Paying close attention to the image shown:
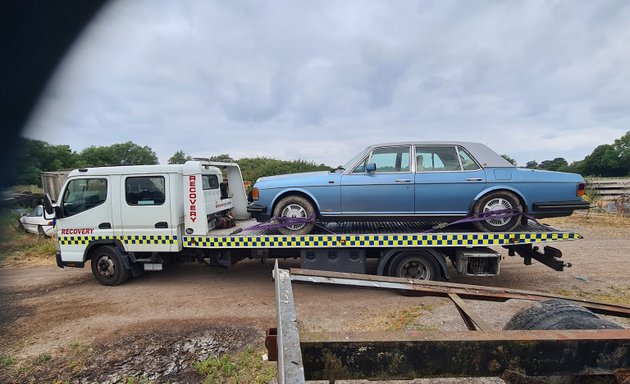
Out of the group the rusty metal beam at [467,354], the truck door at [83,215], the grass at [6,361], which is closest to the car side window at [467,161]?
the rusty metal beam at [467,354]

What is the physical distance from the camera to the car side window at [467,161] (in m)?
5.67

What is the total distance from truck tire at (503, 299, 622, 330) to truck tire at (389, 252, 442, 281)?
3128 millimetres

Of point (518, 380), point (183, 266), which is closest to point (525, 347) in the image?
point (518, 380)

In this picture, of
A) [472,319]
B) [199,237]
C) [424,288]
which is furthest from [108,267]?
[472,319]

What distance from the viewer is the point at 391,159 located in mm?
5848

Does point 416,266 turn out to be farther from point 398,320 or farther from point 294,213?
point 294,213

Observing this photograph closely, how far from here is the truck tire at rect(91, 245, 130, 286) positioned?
6.28 meters

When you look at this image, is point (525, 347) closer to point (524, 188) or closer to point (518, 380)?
point (518, 380)

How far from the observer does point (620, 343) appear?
1.63m

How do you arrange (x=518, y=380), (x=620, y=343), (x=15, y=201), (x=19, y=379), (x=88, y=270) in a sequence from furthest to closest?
(x=88, y=270), (x=19, y=379), (x=518, y=380), (x=620, y=343), (x=15, y=201)

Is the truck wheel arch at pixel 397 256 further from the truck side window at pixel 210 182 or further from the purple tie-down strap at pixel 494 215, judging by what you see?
the truck side window at pixel 210 182

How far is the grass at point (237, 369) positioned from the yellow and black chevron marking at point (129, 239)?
2.76m

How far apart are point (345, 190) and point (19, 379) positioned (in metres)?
4.49

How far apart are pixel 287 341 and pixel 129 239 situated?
5.55 metres
